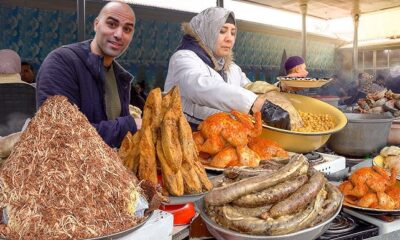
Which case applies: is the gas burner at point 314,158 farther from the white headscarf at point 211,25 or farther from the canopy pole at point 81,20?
the canopy pole at point 81,20

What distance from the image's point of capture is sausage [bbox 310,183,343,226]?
125cm

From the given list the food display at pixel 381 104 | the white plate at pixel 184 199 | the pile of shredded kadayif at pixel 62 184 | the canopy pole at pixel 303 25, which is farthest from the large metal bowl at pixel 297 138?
the canopy pole at pixel 303 25

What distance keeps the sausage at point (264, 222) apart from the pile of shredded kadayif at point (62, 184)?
0.30 meters

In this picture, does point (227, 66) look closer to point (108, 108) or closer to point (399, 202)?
point (108, 108)

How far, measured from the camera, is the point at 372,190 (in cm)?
160

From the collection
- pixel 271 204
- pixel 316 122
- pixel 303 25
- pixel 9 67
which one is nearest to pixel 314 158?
pixel 316 122

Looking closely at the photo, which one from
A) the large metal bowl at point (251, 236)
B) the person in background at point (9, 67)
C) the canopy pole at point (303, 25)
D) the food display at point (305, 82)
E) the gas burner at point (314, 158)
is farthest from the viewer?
the canopy pole at point (303, 25)

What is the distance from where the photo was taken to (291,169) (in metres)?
1.32

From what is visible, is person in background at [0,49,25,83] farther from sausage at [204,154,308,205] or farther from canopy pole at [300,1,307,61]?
canopy pole at [300,1,307,61]

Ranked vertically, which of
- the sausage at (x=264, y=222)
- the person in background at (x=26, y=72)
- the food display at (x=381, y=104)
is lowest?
the sausage at (x=264, y=222)

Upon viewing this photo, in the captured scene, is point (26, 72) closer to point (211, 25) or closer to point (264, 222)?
point (211, 25)

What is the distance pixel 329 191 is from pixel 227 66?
5.70 feet

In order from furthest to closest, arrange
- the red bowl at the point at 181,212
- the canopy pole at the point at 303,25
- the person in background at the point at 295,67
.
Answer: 1. the canopy pole at the point at 303,25
2. the person in background at the point at 295,67
3. the red bowl at the point at 181,212

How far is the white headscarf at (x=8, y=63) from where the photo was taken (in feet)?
11.8
